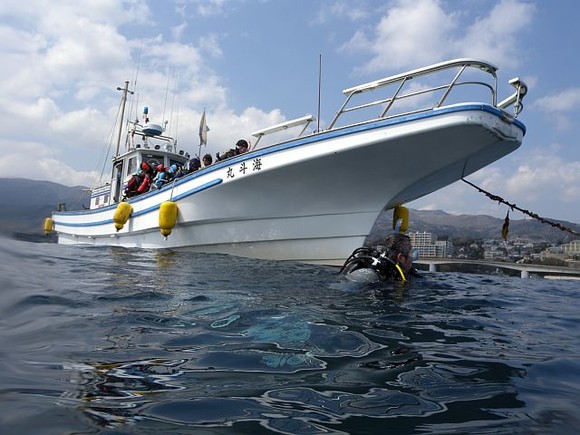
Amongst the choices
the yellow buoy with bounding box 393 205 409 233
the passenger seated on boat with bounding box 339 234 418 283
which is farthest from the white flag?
the passenger seated on boat with bounding box 339 234 418 283

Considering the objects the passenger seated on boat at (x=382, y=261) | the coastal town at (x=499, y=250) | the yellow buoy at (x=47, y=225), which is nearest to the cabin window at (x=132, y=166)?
→ the coastal town at (x=499, y=250)

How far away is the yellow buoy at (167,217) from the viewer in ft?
31.2

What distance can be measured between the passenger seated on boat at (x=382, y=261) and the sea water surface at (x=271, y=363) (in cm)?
60

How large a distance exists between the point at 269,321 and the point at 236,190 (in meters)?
5.60

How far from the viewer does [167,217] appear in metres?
9.51

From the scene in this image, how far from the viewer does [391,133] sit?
676cm

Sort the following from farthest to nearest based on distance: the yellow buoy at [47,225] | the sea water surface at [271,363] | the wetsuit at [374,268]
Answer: the yellow buoy at [47,225], the wetsuit at [374,268], the sea water surface at [271,363]

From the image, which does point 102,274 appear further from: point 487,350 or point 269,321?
point 487,350

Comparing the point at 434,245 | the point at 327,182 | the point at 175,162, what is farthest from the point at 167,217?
the point at 434,245

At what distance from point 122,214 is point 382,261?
8.16 metres

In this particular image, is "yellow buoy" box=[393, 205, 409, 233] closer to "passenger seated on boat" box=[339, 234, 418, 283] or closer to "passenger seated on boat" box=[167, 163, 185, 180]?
"passenger seated on boat" box=[339, 234, 418, 283]

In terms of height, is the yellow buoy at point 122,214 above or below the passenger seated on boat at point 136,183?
below

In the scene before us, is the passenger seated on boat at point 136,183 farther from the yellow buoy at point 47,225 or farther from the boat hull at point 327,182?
the yellow buoy at point 47,225

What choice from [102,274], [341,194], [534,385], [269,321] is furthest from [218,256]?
[534,385]
